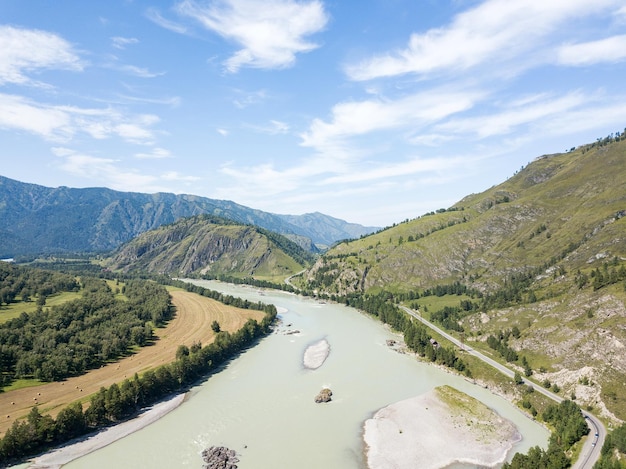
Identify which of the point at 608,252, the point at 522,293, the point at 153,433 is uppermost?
the point at 608,252

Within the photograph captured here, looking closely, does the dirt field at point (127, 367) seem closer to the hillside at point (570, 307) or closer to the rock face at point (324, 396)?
the rock face at point (324, 396)

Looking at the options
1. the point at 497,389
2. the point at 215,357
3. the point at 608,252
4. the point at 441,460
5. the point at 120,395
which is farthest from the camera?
the point at 608,252

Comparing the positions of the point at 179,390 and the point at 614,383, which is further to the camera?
the point at 179,390

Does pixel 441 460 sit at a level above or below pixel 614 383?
below

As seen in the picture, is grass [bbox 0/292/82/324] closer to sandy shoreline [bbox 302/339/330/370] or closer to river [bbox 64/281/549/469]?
river [bbox 64/281/549/469]

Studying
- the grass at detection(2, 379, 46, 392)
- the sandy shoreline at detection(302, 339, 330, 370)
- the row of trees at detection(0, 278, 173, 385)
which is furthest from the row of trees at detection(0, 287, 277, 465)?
the sandy shoreline at detection(302, 339, 330, 370)

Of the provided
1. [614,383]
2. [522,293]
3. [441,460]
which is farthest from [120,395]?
[522,293]

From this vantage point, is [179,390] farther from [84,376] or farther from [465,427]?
[465,427]

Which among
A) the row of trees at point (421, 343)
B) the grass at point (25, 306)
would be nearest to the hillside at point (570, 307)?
the row of trees at point (421, 343)
